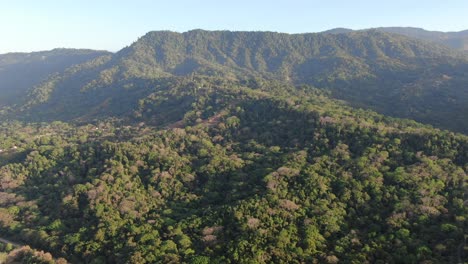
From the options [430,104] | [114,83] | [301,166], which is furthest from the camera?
[114,83]

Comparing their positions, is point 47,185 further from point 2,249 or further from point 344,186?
point 344,186

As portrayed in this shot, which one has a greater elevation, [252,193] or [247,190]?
[252,193]

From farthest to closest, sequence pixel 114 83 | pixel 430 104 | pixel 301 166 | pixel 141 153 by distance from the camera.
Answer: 1. pixel 114 83
2. pixel 430 104
3. pixel 141 153
4. pixel 301 166

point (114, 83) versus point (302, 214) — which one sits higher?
point (114, 83)

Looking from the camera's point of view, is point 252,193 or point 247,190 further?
point 247,190

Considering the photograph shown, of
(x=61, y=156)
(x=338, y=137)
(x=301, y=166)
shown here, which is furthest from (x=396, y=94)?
(x=61, y=156)

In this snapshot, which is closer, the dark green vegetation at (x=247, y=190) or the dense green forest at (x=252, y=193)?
the dense green forest at (x=252, y=193)

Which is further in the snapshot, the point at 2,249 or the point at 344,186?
the point at 344,186

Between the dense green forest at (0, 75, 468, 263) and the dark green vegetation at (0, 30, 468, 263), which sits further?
the dark green vegetation at (0, 30, 468, 263)
